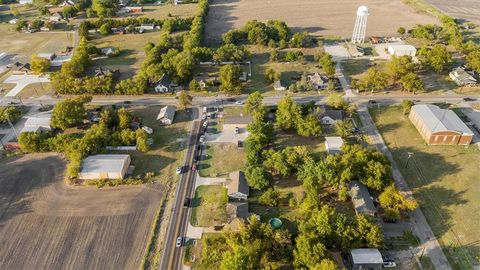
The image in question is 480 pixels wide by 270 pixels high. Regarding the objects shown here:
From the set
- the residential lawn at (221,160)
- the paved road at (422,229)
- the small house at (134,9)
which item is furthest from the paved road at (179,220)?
the small house at (134,9)

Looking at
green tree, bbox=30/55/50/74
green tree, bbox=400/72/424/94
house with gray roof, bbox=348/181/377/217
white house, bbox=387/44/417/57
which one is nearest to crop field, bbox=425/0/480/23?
white house, bbox=387/44/417/57

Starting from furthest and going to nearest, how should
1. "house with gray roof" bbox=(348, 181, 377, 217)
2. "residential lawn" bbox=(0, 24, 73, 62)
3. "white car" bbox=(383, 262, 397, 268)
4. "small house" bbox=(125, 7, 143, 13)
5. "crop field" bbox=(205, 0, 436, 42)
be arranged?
"small house" bbox=(125, 7, 143, 13), "crop field" bbox=(205, 0, 436, 42), "residential lawn" bbox=(0, 24, 73, 62), "house with gray roof" bbox=(348, 181, 377, 217), "white car" bbox=(383, 262, 397, 268)

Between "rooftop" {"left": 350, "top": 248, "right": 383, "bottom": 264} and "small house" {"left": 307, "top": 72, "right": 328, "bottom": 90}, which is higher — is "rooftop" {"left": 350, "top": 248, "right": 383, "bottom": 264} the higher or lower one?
the lower one

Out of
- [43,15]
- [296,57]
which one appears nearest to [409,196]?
[296,57]

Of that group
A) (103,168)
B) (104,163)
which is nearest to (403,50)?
(104,163)

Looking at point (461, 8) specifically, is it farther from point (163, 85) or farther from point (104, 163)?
point (104, 163)

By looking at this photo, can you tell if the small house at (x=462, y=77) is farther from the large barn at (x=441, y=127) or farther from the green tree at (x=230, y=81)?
the green tree at (x=230, y=81)

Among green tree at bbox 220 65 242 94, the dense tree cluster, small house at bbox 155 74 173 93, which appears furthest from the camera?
small house at bbox 155 74 173 93

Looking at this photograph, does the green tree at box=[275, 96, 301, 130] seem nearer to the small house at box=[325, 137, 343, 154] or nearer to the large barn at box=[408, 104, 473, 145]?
the small house at box=[325, 137, 343, 154]
